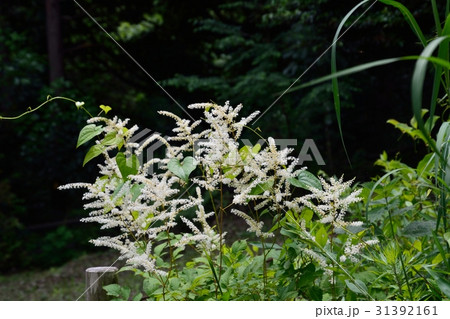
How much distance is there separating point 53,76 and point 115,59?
1055 millimetres

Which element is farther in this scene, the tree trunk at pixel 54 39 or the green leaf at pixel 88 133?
the tree trunk at pixel 54 39

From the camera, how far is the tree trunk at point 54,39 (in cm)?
801

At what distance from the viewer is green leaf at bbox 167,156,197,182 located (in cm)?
134

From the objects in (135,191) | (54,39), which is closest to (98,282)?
(135,191)

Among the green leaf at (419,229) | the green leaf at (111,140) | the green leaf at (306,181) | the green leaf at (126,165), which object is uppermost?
the green leaf at (111,140)

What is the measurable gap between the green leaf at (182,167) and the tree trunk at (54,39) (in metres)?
7.13

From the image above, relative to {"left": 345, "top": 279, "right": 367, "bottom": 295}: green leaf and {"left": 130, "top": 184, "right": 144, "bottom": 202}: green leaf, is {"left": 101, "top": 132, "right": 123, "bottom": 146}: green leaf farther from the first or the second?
{"left": 345, "top": 279, "right": 367, "bottom": 295}: green leaf

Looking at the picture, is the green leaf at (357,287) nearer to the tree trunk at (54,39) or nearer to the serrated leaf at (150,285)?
the serrated leaf at (150,285)

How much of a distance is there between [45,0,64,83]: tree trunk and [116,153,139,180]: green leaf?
705 centimetres

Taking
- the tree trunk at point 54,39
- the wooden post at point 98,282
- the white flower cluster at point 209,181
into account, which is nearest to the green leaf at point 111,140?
the white flower cluster at point 209,181

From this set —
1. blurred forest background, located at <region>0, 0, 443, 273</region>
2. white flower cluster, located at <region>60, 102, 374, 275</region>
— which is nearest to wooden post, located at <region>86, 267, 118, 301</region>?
white flower cluster, located at <region>60, 102, 374, 275</region>

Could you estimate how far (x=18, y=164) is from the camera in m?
8.11

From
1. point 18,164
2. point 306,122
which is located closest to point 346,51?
point 306,122

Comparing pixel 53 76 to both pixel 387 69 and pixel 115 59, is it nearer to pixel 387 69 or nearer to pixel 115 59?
pixel 115 59
